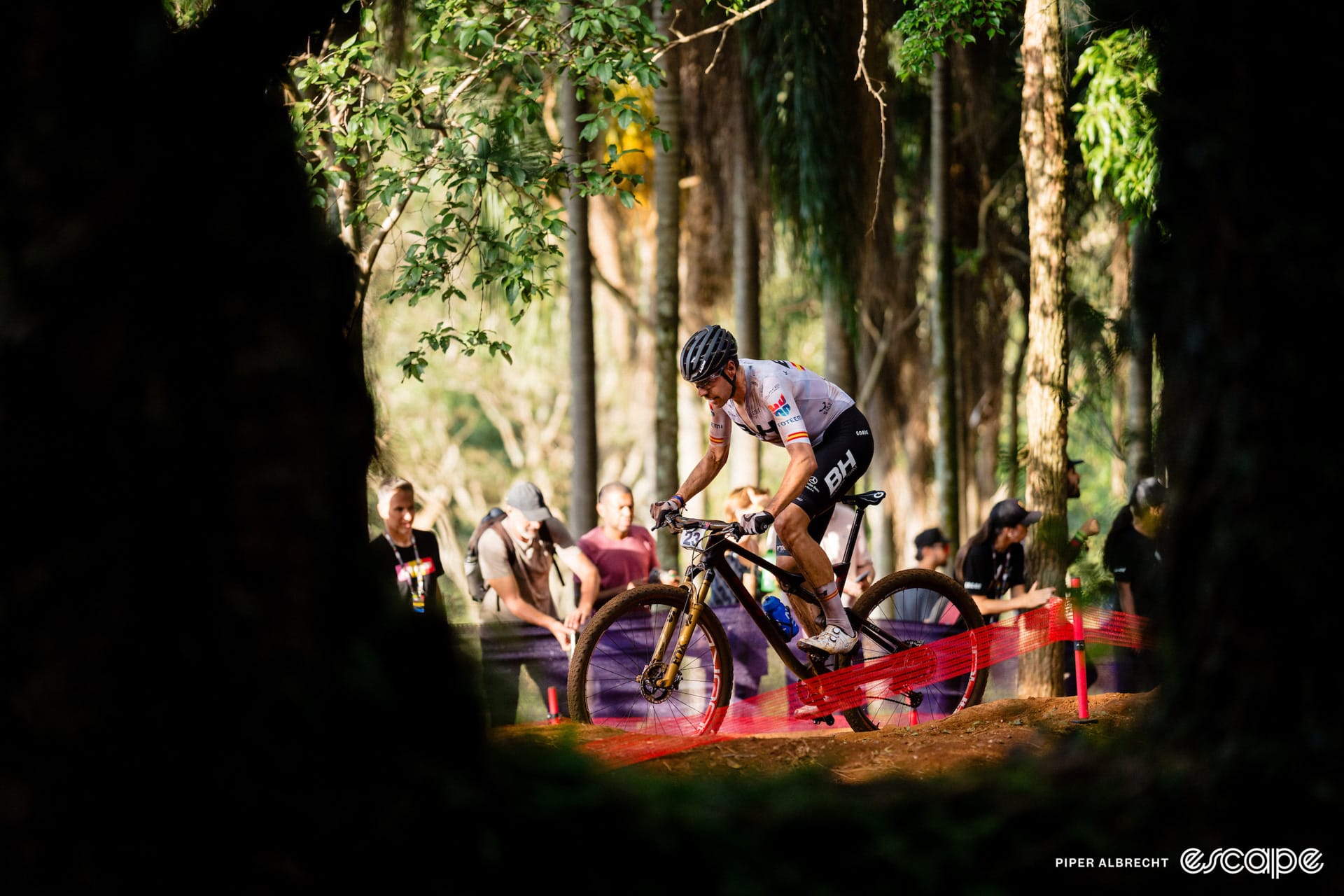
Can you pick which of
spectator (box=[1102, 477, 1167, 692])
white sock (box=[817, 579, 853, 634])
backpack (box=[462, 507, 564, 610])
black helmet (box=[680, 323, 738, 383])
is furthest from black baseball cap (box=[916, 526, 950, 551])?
black helmet (box=[680, 323, 738, 383])

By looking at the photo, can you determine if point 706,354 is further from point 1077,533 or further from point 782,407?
point 1077,533

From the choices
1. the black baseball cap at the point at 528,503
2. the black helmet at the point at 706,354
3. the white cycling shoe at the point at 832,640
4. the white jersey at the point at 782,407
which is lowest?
the white cycling shoe at the point at 832,640

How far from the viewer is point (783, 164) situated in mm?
12805

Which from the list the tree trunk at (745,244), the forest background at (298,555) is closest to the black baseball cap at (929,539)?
the tree trunk at (745,244)

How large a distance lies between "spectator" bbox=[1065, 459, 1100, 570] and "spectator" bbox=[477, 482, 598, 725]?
3.36 m

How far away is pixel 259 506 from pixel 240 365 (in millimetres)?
329

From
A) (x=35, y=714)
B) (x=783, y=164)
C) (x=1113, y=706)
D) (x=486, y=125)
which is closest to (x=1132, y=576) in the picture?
(x=1113, y=706)

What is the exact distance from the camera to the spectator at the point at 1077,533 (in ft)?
29.4

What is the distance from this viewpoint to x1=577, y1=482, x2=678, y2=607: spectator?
9195 mm

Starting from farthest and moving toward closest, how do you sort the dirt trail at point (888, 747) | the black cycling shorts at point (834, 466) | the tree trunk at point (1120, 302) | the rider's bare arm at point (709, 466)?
the tree trunk at point (1120, 302) → the rider's bare arm at point (709, 466) → the black cycling shorts at point (834, 466) → the dirt trail at point (888, 747)

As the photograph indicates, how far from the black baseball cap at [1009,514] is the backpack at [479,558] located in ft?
10.5

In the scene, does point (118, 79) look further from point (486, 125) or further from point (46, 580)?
point (486, 125)

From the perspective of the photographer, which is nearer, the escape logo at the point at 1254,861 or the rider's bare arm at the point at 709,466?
the escape logo at the point at 1254,861

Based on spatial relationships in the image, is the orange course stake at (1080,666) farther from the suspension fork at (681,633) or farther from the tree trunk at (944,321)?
the tree trunk at (944,321)
